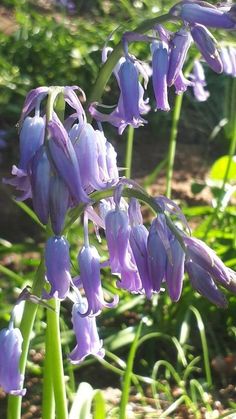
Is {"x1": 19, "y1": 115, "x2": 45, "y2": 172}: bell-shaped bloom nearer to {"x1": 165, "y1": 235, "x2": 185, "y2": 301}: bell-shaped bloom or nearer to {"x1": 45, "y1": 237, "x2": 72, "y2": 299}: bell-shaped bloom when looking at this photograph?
{"x1": 45, "y1": 237, "x2": 72, "y2": 299}: bell-shaped bloom

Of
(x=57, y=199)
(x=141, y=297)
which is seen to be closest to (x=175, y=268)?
(x=57, y=199)

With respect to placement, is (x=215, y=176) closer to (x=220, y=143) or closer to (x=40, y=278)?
(x=220, y=143)

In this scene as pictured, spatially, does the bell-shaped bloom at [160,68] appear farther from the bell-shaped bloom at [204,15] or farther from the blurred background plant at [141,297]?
the blurred background plant at [141,297]

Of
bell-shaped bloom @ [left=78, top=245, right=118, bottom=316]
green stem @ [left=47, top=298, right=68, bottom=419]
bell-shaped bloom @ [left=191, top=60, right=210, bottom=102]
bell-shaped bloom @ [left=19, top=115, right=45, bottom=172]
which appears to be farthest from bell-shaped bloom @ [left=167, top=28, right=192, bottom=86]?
bell-shaped bloom @ [left=191, top=60, right=210, bottom=102]

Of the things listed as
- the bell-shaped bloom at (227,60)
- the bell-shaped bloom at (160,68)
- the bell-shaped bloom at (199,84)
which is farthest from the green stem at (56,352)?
the bell-shaped bloom at (227,60)

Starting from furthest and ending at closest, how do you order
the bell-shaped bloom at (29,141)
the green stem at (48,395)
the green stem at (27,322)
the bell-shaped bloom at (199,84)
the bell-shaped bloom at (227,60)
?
the bell-shaped bloom at (227,60)
the bell-shaped bloom at (199,84)
the green stem at (48,395)
the green stem at (27,322)
the bell-shaped bloom at (29,141)

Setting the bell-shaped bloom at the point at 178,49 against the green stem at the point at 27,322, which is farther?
the green stem at the point at 27,322

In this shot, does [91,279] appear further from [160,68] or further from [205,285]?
[160,68]
